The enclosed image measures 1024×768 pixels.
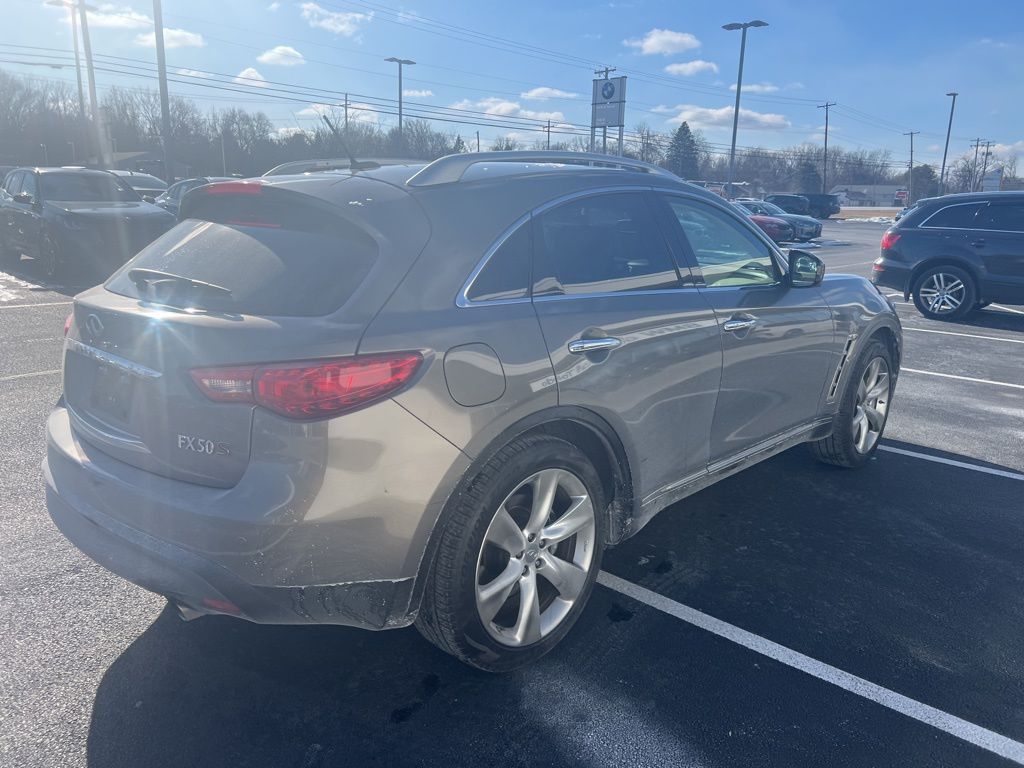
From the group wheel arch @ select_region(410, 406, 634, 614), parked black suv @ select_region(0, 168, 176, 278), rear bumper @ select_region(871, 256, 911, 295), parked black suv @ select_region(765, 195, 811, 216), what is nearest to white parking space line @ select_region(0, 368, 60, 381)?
wheel arch @ select_region(410, 406, 634, 614)

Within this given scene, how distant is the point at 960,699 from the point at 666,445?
1376 mm

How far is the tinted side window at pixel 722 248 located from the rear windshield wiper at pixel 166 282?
208 centimetres

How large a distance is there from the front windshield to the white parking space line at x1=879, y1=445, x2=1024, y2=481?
13.1 meters

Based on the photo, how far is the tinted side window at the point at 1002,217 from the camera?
10.9 m

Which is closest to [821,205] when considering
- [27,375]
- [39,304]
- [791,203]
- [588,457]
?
[791,203]

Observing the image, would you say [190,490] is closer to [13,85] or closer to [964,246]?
[964,246]

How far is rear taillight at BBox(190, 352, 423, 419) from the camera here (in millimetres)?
2236

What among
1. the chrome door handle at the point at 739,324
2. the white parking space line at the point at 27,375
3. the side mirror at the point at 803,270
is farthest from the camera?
the white parking space line at the point at 27,375

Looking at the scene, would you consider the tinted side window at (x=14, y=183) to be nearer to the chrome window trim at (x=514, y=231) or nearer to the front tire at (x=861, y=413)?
the chrome window trim at (x=514, y=231)

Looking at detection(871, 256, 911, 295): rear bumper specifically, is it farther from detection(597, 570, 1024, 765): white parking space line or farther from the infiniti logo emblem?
the infiniti logo emblem

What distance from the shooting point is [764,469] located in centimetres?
503

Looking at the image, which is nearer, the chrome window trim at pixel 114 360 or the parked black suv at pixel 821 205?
the chrome window trim at pixel 114 360

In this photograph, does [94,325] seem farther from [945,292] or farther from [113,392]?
[945,292]

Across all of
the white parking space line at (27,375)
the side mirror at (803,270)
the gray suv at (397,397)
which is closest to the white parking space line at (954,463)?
the side mirror at (803,270)
